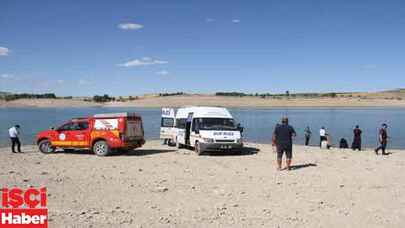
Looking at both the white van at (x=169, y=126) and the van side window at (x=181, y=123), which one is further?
the white van at (x=169, y=126)

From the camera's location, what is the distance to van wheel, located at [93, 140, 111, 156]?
1897cm

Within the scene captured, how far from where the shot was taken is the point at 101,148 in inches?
751

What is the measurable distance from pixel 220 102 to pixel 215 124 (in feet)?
362

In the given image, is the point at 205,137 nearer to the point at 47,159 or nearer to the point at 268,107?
the point at 47,159

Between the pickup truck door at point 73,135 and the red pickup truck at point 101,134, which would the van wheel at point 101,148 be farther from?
the pickup truck door at point 73,135

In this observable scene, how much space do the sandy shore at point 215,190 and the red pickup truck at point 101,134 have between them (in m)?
1.25

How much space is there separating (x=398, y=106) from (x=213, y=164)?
383 ft

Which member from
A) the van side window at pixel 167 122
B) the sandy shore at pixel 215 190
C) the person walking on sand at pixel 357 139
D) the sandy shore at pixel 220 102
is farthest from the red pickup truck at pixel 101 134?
the sandy shore at pixel 220 102

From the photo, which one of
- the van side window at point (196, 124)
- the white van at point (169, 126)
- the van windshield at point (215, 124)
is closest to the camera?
the van windshield at point (215, 124)

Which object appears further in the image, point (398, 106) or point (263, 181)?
point (398, 106)

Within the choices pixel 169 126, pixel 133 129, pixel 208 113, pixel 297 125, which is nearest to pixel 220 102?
pixel 297 125

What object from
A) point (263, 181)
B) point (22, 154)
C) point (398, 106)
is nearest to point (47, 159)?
point (22, 154)

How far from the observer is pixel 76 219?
26.1 feet

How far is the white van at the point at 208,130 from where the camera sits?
18781mm
